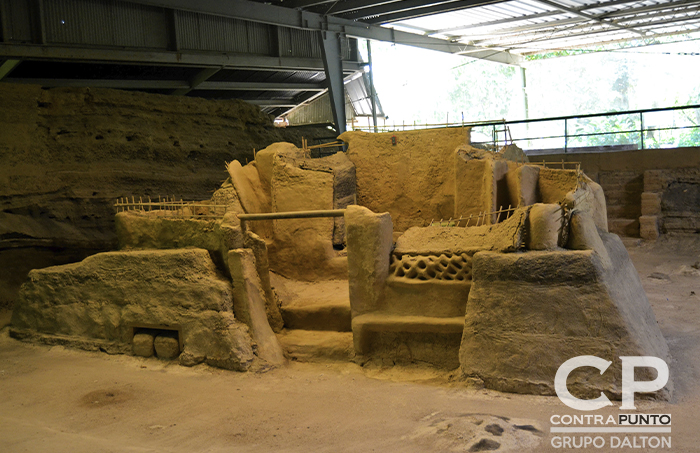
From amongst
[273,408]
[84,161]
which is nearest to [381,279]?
[273,408]

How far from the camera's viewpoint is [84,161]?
32.4 feet

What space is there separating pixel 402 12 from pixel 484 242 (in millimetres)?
7489

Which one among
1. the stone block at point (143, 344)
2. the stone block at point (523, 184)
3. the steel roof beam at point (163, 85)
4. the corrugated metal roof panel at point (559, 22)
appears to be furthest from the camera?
the corrugated metal roof panel at point (559, 22)

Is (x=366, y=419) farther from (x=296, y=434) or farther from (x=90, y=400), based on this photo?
(x=90, y=400)

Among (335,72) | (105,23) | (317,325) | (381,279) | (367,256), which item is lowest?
(317,325)

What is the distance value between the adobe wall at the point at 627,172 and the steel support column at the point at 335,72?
5259 mm

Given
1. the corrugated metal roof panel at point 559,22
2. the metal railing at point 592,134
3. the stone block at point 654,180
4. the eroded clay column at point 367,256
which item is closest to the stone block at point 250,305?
the eroded clay column at point 367,256

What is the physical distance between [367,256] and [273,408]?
6.38 ft

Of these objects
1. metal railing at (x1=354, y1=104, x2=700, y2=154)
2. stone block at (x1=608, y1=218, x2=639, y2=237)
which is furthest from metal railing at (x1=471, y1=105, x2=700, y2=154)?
stone block at (x1=608, y1=218, x2=639, y2=237)

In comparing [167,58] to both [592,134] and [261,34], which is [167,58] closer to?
[261,34]

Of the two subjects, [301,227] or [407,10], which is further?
[407,10]

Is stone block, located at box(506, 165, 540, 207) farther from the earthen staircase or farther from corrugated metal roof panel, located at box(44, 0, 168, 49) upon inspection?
corrugated metal roof panel, located at box(44, 0, 168, 49)

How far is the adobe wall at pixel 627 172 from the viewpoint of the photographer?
10094 millimetres

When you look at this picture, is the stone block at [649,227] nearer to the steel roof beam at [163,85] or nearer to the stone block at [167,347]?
the steel roof beam at [163,85]
